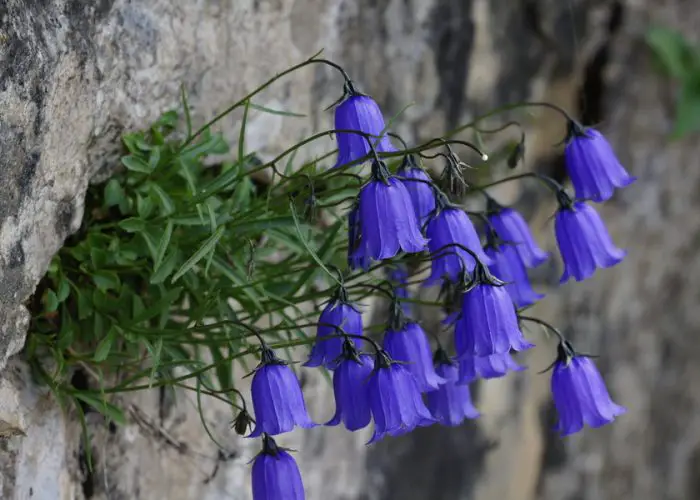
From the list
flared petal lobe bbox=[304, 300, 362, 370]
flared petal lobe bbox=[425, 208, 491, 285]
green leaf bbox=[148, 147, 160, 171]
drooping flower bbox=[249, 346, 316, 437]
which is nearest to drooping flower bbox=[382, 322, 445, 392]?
flared petal lobe bbox=[304, 300, 362, 370]

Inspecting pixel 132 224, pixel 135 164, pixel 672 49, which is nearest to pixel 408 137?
pixel 135 164

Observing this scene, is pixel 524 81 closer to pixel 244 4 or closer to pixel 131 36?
pixel 244 4

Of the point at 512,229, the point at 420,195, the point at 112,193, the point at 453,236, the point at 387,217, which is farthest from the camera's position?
the point at 112,193

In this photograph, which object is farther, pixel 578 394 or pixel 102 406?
pixel 102 406

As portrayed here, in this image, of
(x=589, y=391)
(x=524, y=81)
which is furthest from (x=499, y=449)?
(x=589, y=391)

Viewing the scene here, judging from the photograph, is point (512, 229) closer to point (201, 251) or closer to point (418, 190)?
point (418, 190)

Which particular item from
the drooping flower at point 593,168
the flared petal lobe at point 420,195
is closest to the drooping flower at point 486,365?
the flared petal lobe at point 420,195
